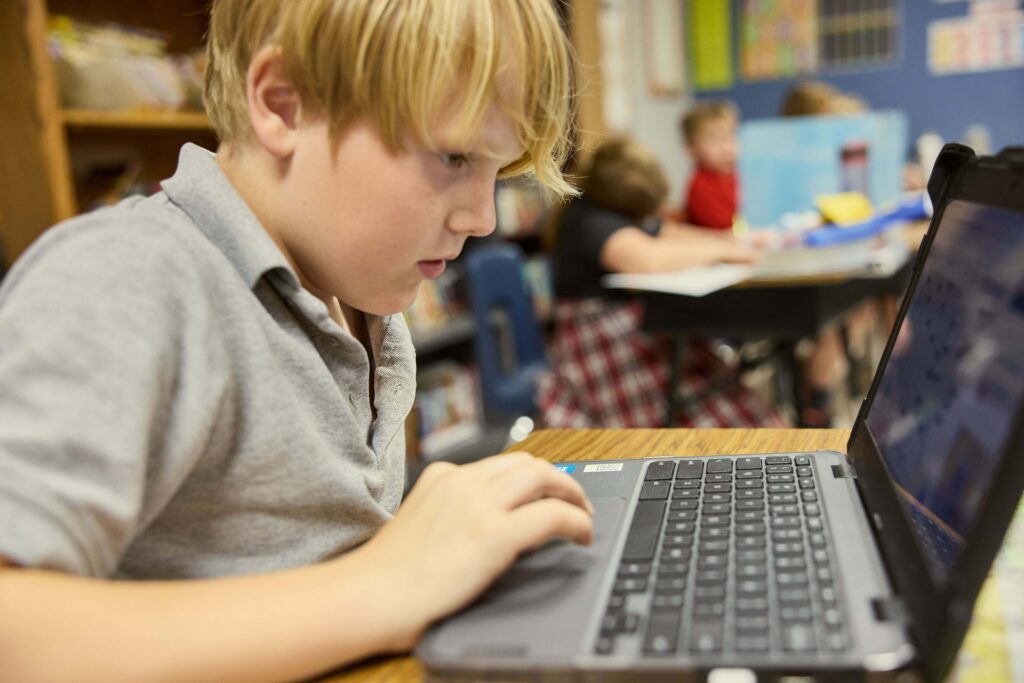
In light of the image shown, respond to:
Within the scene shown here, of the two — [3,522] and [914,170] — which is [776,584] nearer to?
[3,522]

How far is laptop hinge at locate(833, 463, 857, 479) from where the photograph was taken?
683 millimetres

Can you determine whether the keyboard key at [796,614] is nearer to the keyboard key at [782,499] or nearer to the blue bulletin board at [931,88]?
the keyboard key at [782,499]

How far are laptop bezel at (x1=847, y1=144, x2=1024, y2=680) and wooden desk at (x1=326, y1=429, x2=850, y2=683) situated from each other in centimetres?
15

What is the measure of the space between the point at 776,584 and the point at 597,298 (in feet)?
6.87

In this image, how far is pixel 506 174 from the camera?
0.77 m

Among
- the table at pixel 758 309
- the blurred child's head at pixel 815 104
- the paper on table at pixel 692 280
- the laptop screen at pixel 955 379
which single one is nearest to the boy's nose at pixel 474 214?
the laptop screen at pixel 955 379

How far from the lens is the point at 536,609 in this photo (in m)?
0.48

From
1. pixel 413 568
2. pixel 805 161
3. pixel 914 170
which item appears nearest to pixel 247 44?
pixel 413 568

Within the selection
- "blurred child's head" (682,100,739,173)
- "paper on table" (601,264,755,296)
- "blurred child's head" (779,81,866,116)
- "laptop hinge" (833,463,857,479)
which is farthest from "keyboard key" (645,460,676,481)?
"blurred child's head" (682,100,739,173)

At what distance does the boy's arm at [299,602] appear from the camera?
0.41 meters

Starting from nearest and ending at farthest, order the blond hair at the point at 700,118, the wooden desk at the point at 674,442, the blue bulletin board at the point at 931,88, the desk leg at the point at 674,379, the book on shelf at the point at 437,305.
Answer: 1. the wooden desk at the point at 674,442
2. the desk leg at the point at 674,379
3. the book on shelf at the point at 437,305
4. the blond hair at the point at 700,118
5. the blue bulletin board at the point at 931,88

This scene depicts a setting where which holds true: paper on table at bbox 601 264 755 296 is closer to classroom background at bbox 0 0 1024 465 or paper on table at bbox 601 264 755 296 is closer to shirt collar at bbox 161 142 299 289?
classroom background at bbox 0 0 1024 465

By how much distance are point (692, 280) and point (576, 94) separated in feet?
4.29

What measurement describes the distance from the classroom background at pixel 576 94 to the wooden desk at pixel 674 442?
289mm
